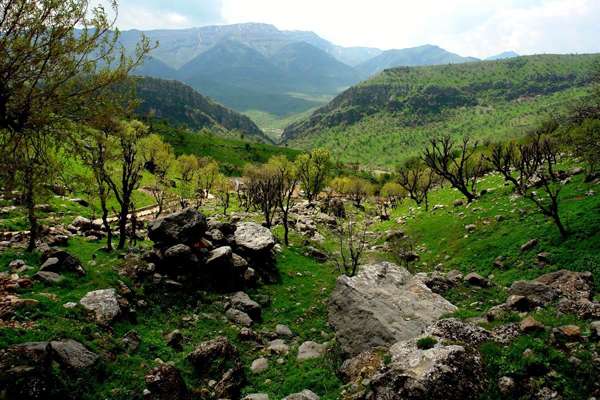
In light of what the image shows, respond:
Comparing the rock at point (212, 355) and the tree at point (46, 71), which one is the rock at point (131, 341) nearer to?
the rock at point (212, 355)

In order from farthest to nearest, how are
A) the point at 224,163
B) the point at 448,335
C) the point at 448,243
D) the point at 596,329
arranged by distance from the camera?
the point at 224,163 < the point at 448,243 < the point at 448,335 < the point at 596,329

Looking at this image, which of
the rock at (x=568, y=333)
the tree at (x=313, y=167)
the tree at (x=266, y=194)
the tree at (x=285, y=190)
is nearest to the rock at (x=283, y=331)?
the rock at (x=568, y=333)

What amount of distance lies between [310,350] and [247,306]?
522cm

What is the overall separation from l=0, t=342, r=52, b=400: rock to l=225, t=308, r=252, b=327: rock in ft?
31.1

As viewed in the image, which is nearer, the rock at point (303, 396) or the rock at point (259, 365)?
the rock at point (303, 396)

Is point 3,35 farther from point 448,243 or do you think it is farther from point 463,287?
point 448,243

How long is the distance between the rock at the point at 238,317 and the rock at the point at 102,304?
5770mm

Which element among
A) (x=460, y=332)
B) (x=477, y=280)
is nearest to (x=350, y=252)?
(x=477, y=280)

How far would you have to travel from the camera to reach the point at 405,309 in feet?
58.9

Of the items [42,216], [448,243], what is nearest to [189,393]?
[448,243]

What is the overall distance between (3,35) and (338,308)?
1698 cm

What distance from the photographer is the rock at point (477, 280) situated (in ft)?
75.2

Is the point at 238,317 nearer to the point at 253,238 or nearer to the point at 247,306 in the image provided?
Result: the point at 247,306

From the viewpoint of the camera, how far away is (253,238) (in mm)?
27328
